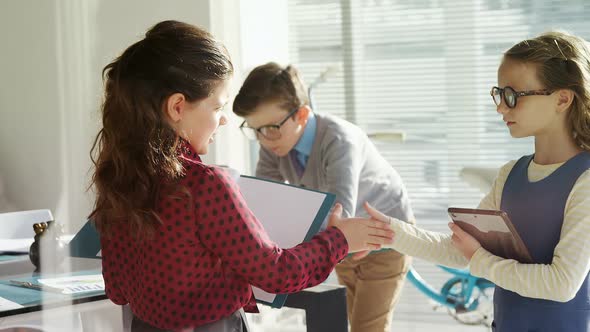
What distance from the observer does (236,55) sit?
3.60m

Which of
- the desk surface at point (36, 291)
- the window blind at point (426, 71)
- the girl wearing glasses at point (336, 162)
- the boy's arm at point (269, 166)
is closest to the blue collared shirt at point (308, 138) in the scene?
the girl wearing glasses at point (336, 162)

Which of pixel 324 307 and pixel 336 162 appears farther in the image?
pixel 336 162

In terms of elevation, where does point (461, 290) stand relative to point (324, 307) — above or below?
below

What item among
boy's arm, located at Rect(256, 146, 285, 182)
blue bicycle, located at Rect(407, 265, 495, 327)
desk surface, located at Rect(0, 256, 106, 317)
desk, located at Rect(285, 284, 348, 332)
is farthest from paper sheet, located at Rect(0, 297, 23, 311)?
blue bicycle, located at Rect(407, 265, 495, 327)

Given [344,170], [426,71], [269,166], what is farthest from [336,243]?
[426,71]

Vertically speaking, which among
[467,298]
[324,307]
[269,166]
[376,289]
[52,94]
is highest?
[52,94]

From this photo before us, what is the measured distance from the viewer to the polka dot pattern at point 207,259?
1.16 m

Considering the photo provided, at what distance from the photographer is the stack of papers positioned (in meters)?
1.56

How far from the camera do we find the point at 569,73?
1.49 m

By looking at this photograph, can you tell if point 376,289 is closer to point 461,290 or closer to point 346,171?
point 346,171

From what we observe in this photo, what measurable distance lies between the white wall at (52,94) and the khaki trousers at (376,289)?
3.38 feet

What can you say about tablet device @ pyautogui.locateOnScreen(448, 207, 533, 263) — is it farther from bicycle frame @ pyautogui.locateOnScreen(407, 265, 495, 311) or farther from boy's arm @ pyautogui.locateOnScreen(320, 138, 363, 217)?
bicycle frame @ pyautogui.locateOnScreen(407, 265, 495, 311)

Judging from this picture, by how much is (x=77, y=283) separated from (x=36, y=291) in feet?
0.28

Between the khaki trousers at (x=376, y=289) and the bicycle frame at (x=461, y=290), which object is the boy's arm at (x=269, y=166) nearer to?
the khaki trousers at (x=376, y=289)
